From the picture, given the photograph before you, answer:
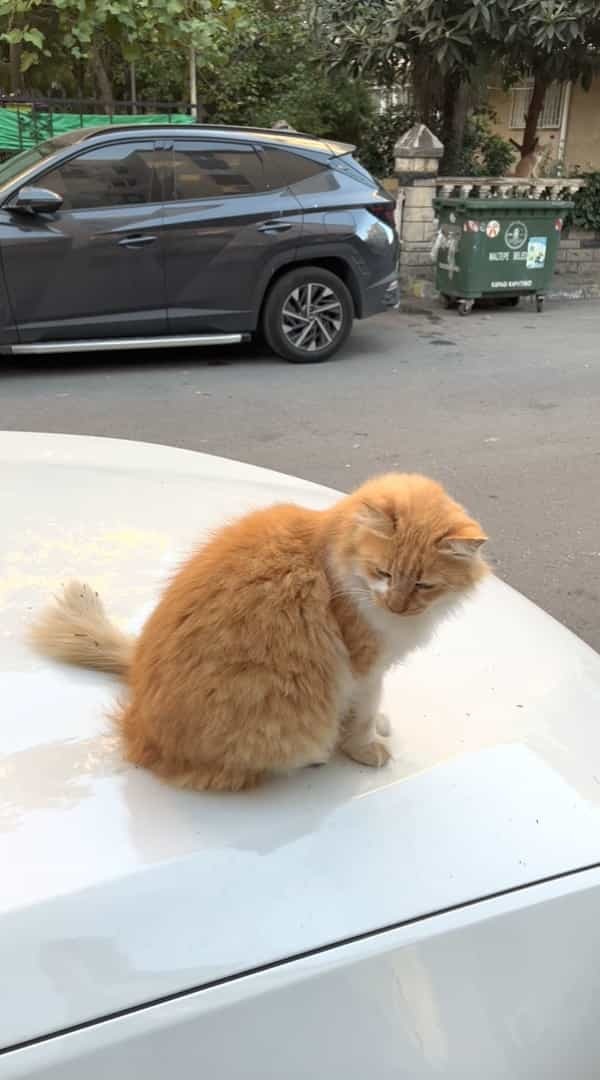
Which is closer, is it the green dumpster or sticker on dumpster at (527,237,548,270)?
the green dumpster

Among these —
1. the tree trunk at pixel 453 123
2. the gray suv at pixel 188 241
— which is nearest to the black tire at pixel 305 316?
the gray suv at pixel 188 241

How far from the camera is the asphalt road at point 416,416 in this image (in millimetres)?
4898

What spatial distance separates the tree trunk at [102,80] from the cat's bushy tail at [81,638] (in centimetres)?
1279

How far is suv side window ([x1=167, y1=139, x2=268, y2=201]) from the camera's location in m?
7.89

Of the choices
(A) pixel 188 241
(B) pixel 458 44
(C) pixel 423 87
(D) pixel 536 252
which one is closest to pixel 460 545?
(A) pixel 188 241

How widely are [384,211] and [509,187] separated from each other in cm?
557

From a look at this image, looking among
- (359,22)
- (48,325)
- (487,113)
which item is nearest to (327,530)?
(48,325)

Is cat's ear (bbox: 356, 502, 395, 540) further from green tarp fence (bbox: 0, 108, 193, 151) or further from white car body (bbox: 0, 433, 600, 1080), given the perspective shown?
green tarp fence (bbox: 0, 108, 193, 151)

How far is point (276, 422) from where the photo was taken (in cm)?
673

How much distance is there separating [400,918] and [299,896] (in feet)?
0.43

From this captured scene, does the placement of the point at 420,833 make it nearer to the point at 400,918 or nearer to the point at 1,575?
the point at 400,918

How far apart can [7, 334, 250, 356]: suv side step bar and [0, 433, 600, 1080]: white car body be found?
690 centimetres

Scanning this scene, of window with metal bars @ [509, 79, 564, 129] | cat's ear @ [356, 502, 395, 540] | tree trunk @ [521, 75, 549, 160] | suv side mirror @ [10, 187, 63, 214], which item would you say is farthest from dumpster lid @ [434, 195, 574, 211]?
cat's ear @ [356, 502, 395, 540]

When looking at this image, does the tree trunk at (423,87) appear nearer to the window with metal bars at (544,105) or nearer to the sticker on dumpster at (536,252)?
the sticker on dumpster at (536,252)
